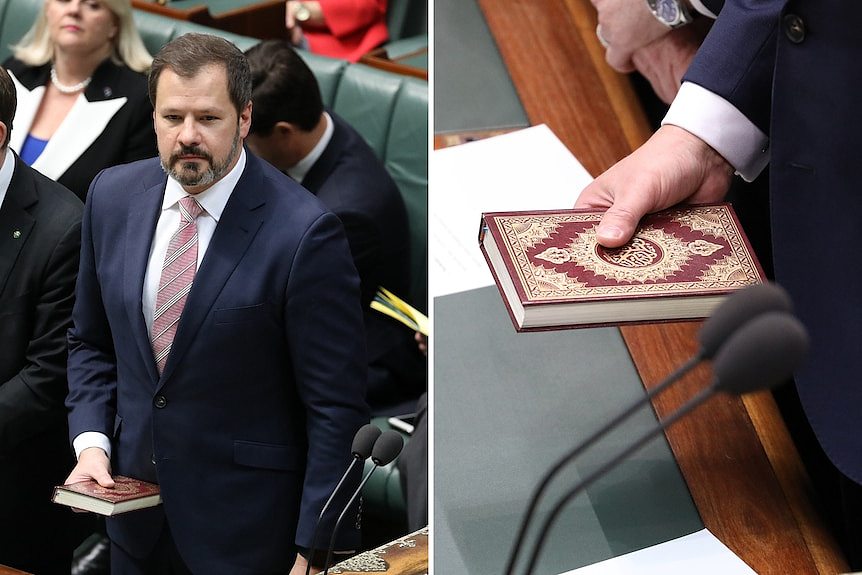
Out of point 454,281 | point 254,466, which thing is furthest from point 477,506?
point 254,466

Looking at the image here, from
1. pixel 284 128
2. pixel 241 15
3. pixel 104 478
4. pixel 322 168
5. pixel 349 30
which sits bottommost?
pixel 349 30

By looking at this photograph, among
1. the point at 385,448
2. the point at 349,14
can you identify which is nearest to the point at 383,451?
the point at 385,448

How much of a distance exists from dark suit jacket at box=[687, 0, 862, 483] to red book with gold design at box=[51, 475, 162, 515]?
785 mm

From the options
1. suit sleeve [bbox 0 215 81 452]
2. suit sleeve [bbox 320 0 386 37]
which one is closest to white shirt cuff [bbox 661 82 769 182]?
suit sleeve [bbox 0 215 81 452]

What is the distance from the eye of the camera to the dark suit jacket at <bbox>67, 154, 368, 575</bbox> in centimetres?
131

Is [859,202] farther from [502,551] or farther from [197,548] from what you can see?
[197,548]

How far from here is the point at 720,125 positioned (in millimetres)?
973

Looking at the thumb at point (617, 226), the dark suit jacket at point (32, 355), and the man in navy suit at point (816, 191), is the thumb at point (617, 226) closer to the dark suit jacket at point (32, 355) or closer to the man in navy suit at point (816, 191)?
the man in navy suit at point (816, 191)

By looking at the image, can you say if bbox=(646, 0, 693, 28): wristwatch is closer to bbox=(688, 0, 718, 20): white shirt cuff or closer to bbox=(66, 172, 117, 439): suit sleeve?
bbox=(688, 0, 718, 20): white shirt cuff

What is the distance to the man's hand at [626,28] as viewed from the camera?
1.24 m

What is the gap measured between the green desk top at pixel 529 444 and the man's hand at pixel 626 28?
1.17ft

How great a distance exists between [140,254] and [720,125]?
2.34 ft

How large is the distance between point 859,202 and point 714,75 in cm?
19

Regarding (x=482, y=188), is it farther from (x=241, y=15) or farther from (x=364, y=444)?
(x=241, y=15)
